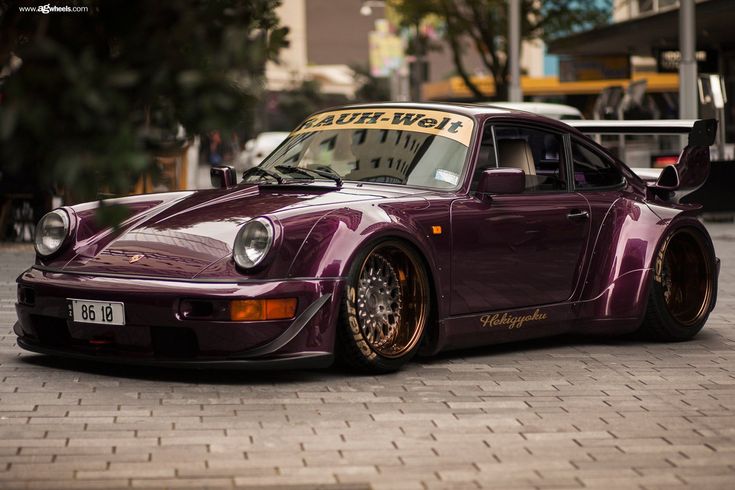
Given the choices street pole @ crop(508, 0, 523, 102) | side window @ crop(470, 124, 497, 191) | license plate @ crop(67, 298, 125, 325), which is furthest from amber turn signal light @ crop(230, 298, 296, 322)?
street pole @ crop(508, 0, 523, 102)

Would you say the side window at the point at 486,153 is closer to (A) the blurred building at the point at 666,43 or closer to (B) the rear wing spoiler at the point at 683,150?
(B) the rear wing spoiler at the point at 683,150

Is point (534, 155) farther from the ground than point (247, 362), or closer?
farther from the ground

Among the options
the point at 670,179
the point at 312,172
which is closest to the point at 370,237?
the point at 312,172

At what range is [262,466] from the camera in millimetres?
5137

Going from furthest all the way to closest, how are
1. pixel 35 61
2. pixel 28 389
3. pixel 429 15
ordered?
pixel 429 15 < pixel 28 389 < pixel 35 61

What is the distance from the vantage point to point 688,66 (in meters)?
21.8

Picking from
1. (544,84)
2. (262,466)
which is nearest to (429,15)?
(544,84)

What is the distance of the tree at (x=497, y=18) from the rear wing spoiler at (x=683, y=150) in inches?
1303

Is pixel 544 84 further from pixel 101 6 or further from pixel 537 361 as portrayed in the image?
pixel 101 6

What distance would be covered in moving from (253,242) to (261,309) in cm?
32

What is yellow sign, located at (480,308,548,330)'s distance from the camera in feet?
25.3

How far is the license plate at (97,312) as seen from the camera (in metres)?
6.78

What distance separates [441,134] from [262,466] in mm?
3116

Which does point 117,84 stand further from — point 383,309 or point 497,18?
point 497,18
